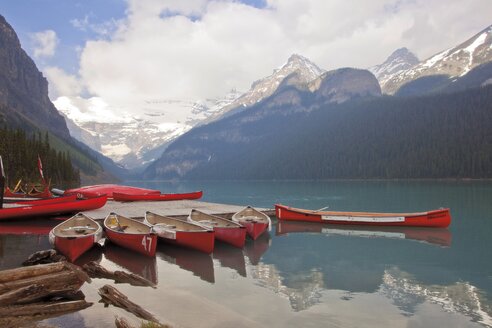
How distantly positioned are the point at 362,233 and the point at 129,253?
2099 centimetres

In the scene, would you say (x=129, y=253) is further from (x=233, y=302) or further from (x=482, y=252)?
(x=482, y=252)

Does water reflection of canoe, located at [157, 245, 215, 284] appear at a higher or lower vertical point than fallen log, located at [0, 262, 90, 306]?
lower

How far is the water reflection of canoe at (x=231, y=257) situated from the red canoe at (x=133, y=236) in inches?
155

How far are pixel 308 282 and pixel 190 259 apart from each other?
7308 millimetres

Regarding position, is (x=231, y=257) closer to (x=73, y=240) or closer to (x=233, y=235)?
(x=233, y=235)

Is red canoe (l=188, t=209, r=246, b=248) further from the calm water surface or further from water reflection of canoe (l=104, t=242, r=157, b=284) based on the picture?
water reflection of canoe (l=104, t=242, r=157, b=284)

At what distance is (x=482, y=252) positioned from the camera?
2745 centimetres

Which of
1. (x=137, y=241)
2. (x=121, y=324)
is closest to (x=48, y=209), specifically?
(x=137, y=241)

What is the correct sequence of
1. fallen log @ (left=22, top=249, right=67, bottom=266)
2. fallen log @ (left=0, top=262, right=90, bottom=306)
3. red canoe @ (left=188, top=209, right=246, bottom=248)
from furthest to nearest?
1. red canoe @ (left=188, top=209, right=246, bottom=248)
2. fallen log @ (left=22, top=249, right=67, bottom=266)
3. fallen log @ (left=0, top=262, right=90, bottom=306)

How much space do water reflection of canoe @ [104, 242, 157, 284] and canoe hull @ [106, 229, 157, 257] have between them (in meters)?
0.37

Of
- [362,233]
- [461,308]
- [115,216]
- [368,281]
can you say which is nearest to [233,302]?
[368,281]

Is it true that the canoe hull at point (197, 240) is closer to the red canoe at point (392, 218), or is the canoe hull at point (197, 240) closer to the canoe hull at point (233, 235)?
the canoe hull at point (233, 235)

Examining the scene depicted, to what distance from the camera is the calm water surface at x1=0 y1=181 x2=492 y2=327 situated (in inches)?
571

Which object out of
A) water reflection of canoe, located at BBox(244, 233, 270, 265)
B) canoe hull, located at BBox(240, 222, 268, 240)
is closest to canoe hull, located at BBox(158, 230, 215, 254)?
water reflection of canoe, located at BBox(244, 233, 270, 265)
